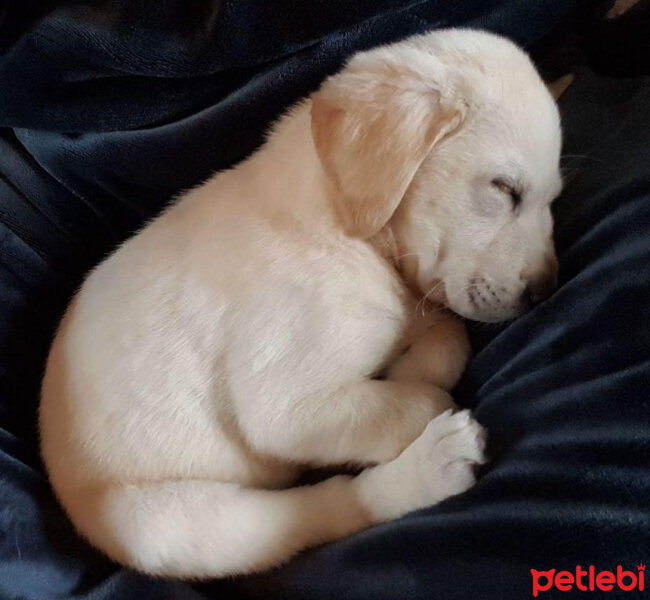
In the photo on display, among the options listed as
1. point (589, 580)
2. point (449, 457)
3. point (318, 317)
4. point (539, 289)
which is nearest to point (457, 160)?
point (539, 289)

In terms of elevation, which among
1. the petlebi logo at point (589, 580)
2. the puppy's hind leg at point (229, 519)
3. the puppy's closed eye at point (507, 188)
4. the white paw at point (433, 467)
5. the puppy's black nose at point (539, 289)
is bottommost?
the puppy's hind leg at point (229, 519)

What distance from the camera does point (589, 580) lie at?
2.82ft

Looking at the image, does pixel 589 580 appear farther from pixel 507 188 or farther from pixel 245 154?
pixel 245 154

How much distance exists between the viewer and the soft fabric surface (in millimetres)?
965

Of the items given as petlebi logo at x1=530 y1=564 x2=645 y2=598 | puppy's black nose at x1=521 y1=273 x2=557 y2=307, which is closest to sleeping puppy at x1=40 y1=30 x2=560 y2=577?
puppy's black nose at x1=521 y1=273 x2=557 y2=307

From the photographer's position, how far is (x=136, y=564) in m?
1.26

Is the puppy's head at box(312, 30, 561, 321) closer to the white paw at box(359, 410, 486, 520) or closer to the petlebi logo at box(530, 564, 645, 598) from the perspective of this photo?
the white paw at box(359, 410, 486, 520)

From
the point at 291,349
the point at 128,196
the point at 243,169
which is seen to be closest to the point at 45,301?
the point at 128,196

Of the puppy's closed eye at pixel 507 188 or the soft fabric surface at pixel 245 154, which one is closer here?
the soft fabric surface at pixel 245 154

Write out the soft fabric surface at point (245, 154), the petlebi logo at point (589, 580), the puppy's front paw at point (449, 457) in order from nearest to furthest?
the petlebi logo at point (589, 580) < the soft fabric surface at point (245, 154) < the puppy's front paw at point (449, 457)

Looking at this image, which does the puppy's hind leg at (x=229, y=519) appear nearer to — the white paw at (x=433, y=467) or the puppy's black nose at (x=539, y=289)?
the white paw at (x=433, y=467)

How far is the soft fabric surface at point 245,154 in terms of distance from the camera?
3.17 ft

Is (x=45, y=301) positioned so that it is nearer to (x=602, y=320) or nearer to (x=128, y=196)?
(x=128, y=196)

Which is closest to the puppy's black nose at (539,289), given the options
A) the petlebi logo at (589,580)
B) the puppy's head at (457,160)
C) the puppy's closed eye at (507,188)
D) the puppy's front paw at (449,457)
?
the puppy's head at (457,160)
